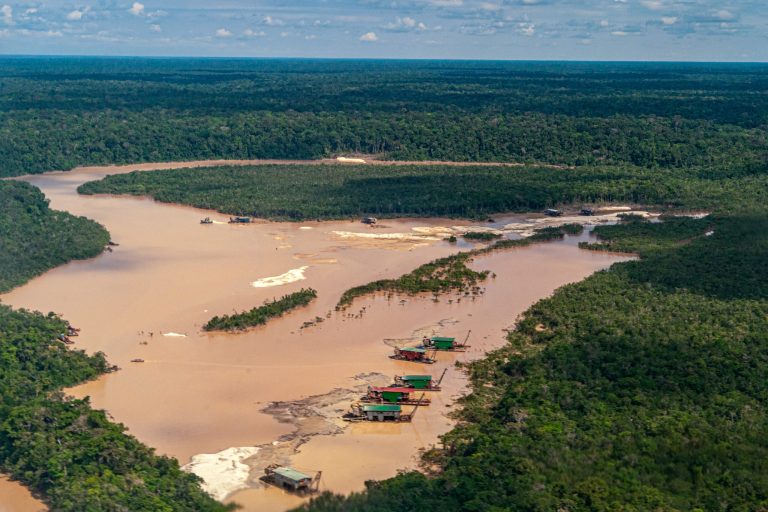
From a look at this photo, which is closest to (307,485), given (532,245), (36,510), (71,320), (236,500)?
(236,500)

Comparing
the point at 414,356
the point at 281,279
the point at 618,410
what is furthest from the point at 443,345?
the point at 281,279

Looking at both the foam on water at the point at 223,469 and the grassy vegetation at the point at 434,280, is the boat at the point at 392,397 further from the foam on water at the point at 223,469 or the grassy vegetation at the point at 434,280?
the grassy vegetation at the point at 434,280

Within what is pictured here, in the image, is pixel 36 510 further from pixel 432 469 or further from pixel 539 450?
pixel 539 450

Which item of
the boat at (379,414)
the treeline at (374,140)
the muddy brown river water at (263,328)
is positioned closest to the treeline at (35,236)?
the muddy brown river water at (263,328)

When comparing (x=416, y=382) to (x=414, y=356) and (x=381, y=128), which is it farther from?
(x=381, y=128)

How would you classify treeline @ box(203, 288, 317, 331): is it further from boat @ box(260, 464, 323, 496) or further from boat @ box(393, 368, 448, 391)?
boat @ box(260, 464, 323, 496)

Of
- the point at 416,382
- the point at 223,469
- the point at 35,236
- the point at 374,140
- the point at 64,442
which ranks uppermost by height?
the point at 374,140

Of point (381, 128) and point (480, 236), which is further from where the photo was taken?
point (381, 128)
